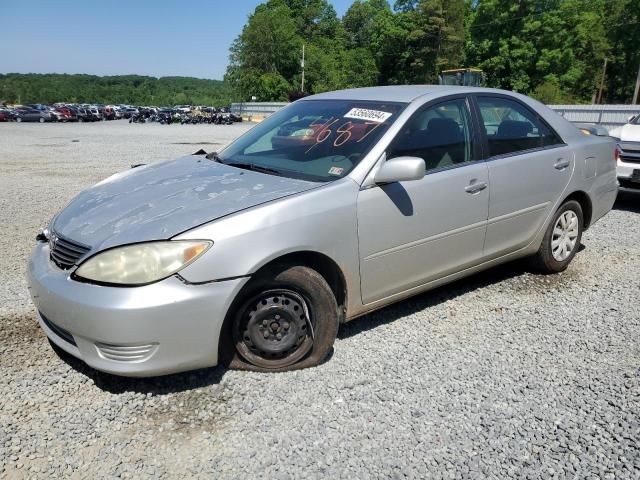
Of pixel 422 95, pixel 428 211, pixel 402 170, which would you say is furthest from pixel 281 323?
pixel 422 95

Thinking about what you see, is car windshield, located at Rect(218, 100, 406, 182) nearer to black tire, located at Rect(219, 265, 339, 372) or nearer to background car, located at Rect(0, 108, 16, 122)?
black tire, located at Rect(219, 265, 339, 372)

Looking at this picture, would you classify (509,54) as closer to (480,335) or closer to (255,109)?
(255,109)

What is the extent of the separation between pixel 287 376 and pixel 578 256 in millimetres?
3640

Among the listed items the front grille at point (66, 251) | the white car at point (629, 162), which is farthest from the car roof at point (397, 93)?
the white car at point (629, 162)

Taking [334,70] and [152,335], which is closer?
[152,335]

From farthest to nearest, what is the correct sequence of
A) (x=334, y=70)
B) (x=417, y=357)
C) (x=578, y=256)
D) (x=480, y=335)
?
(x=334, y=70)
(x=578, y=256)
(x=480, y=335)
(x=417, y=357)

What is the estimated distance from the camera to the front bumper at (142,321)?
2.43 metres

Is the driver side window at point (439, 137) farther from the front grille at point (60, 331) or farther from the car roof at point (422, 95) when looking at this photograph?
the front grille at point (60, 331)

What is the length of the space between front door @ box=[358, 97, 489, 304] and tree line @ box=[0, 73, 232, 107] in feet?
320

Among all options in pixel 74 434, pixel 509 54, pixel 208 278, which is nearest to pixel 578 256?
pixel 208 278

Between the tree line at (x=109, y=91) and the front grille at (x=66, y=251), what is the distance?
3862 inches

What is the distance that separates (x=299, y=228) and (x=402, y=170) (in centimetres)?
71

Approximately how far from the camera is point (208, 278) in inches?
99.5

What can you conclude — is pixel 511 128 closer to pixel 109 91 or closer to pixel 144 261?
pixel 144 261
